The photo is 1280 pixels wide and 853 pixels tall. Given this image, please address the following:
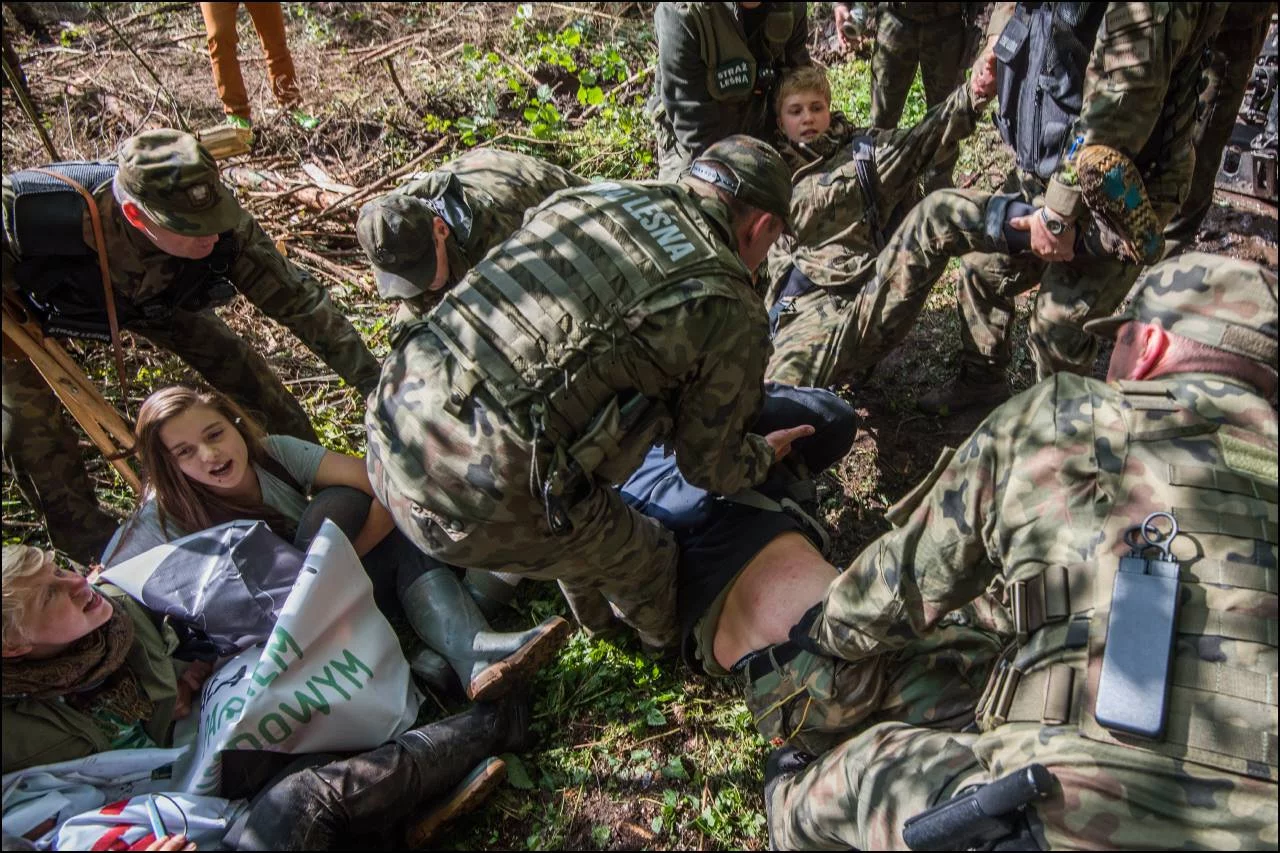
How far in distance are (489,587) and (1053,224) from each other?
2696 mm

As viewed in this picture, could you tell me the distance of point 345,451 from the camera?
178 inches

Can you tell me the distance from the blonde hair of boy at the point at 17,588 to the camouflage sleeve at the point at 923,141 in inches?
144

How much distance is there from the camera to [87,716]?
274 centimetres

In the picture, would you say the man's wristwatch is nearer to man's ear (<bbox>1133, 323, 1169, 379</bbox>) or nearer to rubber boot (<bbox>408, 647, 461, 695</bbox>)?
man's ear (<bbox>1133, 323, 1169, 379</bbox>)

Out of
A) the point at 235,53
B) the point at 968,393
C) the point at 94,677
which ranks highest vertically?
the point at 235,53

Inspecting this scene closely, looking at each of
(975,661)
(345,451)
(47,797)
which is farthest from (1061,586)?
(345,451)

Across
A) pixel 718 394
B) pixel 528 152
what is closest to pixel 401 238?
pixel 718 394

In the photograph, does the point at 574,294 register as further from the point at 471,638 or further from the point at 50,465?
the point at 50,465

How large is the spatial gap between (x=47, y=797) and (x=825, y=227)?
3752mm

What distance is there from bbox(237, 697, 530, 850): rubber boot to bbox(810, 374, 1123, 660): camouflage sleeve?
1.29 m

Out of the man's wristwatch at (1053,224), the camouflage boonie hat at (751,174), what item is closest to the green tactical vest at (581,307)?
the camouflage boonie hat at (751,174)

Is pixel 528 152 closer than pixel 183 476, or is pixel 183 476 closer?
pixel 183 476

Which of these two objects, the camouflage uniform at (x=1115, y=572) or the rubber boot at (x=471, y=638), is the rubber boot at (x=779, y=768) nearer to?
the camouflage uniform at (x=1115, y=572)

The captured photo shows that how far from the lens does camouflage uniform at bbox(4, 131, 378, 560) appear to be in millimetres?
3254
